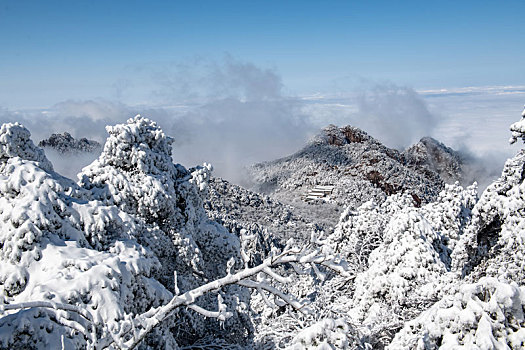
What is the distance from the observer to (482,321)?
4230mm

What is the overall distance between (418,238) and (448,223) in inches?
204

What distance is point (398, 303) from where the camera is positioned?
10586 mm

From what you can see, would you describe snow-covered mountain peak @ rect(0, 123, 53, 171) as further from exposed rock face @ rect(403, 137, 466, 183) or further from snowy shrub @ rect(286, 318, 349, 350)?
exposed rock face @ rect(403, 137, 466, 183)

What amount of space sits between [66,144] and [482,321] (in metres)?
66.6

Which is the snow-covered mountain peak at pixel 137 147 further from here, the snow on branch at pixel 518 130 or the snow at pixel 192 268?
the snow on branch at pixel 518 130

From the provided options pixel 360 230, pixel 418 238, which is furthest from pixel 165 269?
pixel 360 230

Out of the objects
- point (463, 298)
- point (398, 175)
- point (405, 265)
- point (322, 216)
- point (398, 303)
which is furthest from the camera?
point (398, 175)

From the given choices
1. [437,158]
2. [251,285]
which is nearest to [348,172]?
[437,158]

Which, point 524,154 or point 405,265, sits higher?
point 524,154

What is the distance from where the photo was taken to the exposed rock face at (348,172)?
161 feet

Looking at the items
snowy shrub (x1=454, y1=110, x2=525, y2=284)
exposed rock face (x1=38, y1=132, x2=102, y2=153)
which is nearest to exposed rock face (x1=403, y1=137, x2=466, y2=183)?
exposed rock face (x1=38, y1=132, x2=102, y2=153)

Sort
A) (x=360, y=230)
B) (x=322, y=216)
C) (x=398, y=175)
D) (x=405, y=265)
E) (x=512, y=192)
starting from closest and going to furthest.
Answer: (x=512, y=192) < (x=405, y=265) < (x=360, y=230) < (x=322, y=216) < (x=398, y=175)

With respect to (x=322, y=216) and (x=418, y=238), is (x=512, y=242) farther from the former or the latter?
(x=322, y=216)

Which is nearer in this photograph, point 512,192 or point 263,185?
point 512,192
